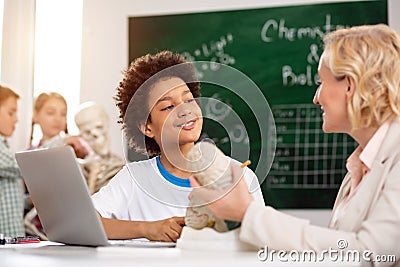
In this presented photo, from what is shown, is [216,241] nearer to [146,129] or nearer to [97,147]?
[146,129]

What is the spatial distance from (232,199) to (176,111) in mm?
417

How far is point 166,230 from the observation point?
1.48 meters

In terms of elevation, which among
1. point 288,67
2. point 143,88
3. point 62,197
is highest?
point 288,67

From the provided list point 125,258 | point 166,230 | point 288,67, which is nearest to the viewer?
point 125,258

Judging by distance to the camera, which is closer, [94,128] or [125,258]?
[125,258]

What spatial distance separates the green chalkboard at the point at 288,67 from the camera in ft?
12.0

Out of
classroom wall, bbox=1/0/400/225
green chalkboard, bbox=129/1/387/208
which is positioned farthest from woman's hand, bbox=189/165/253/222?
classroom wall, bbox=1/0/400/225

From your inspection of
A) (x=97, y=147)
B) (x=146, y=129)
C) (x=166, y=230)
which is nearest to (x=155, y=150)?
(x=146, y=129)

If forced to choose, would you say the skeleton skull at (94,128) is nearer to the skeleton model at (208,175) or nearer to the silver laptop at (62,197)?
the silver laptop at (62,197)

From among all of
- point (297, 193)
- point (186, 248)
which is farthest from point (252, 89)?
point (297, 193)

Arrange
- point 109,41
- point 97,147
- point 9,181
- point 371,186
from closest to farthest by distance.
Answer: point 371,186
point 9,181
point 97,147
point 109,41

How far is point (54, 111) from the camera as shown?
11.3 feet

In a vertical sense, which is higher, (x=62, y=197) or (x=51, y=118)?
(x=51, y=118)

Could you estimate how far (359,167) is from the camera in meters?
1.26
